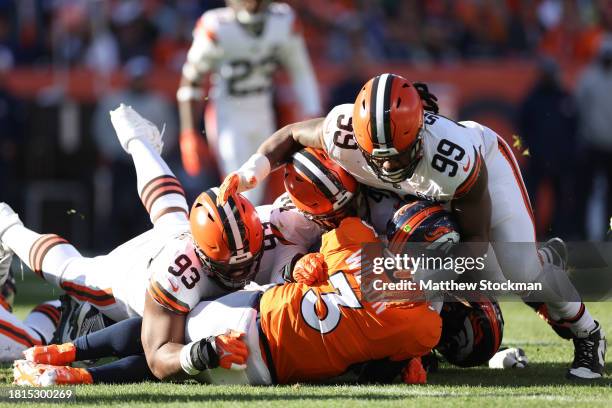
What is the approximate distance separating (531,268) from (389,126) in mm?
993

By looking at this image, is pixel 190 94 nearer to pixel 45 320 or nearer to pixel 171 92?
pixel 45 320

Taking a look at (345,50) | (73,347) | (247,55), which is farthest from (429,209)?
(345,50)

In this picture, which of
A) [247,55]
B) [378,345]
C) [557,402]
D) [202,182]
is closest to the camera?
[557,402]

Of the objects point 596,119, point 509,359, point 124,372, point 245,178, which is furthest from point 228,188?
point 596,119

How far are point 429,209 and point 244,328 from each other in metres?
0.88

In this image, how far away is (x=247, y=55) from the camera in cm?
843

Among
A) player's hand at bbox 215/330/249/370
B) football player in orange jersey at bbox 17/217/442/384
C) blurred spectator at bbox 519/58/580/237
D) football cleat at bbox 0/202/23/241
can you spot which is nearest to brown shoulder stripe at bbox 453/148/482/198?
football player in orange jersey at bbox 17/217/442/384

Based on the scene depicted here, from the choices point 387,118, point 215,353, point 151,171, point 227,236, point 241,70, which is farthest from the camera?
point 241,70

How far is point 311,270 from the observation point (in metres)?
4.64

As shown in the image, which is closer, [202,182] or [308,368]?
[308,368]

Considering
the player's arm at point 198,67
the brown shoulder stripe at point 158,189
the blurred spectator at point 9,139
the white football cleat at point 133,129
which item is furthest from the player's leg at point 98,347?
the blurred spectator at point 9,139

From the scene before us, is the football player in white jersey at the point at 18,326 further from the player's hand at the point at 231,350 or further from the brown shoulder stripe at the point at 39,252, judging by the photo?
the player's hand at the point at 231,350

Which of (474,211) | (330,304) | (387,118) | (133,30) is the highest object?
(133,30)

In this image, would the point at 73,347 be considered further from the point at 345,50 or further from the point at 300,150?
the point at 345,50
